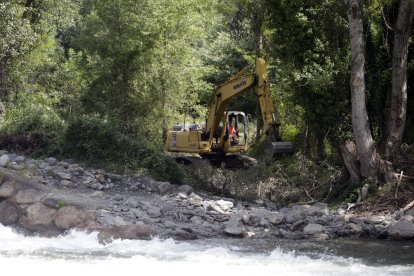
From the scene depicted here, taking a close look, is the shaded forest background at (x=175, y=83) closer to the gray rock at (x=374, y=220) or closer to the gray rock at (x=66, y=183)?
the gray rock at (x=374, y=220)

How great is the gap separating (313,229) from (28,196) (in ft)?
19.6

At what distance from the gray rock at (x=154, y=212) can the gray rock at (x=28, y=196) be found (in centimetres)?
226

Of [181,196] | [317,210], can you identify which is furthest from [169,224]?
[317,210]

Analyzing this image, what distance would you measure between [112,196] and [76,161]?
3.27m

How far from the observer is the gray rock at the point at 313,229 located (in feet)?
42.7

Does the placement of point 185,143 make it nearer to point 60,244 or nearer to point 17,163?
point 17,163

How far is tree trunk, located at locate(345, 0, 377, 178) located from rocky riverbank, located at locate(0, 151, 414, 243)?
→ 1.62 m

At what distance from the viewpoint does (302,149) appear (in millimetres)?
19234

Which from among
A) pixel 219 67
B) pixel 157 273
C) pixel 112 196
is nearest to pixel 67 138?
pixel 112 196

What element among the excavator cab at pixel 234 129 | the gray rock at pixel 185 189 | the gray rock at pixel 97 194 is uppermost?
the excavator cab at pixel 234 129

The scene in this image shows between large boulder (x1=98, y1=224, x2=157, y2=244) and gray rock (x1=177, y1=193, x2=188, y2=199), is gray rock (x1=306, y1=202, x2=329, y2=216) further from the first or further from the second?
large boulder (x1=98, y1=224, x2=157, y2=244)

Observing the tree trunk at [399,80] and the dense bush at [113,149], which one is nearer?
the tree trunk at [399,80]

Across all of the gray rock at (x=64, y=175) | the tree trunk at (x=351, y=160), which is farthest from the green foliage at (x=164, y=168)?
the tree trunk at (x=351, y=160)

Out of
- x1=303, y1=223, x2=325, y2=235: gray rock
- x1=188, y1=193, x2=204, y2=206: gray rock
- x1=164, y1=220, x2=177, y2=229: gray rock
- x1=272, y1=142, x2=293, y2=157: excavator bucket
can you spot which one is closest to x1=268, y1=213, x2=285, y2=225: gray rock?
x1=303, y1=223, x2=325, y2=235: gray rock
